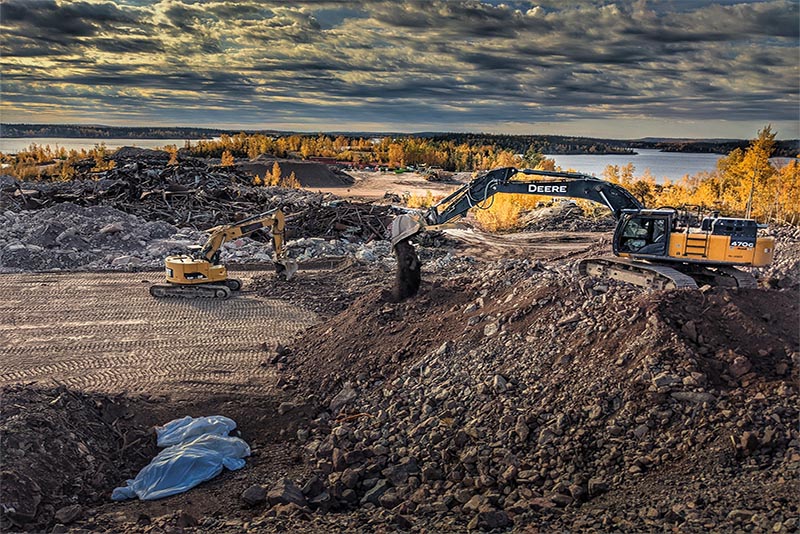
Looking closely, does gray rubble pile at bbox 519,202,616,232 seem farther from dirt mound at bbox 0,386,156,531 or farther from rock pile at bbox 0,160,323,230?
dirt mound at bbox 0,386,156,531

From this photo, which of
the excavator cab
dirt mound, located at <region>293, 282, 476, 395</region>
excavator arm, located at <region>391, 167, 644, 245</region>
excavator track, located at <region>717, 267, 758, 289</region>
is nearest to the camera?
dirt mound, located at <region>293, 282, 476, 395</region>

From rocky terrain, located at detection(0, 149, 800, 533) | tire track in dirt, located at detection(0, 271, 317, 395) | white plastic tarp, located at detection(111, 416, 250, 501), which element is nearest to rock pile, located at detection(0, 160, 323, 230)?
tire track in dirt, located at detection(0, 271, 317, 395)

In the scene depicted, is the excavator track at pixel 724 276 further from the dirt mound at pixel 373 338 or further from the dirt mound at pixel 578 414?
the dirt mound at pixel 373 338

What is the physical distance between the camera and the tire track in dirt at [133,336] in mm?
11625

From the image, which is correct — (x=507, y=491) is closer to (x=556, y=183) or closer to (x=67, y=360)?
(x=556, y=183)

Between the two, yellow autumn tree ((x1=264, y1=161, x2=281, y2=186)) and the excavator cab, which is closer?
the excavator cab

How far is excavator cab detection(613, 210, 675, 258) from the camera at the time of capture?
1220 centimetres

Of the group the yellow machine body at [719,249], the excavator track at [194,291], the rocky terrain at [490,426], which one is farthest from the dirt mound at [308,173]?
the yellow machine body at [719,249]

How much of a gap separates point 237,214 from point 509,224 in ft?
45.1

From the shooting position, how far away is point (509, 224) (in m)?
32.7

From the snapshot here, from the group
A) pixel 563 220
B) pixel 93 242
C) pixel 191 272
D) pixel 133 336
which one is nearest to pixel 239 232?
pixel 191 272

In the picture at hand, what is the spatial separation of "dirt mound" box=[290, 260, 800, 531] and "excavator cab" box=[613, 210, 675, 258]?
222 centimetres

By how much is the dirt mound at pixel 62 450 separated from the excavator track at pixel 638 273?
29.7 ft

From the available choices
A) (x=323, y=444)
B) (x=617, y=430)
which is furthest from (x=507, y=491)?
(x=323, y=444)
